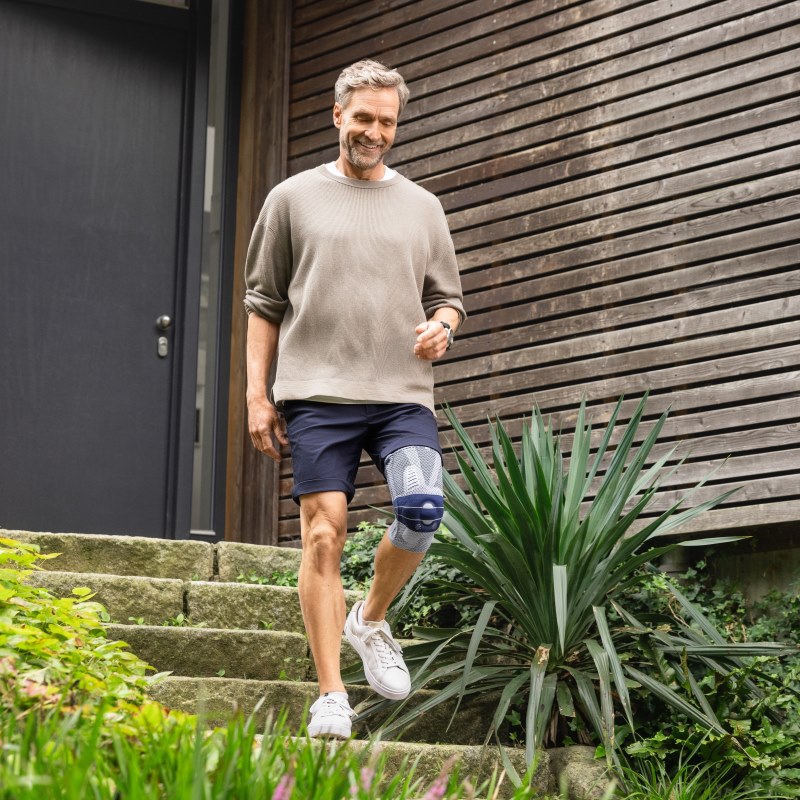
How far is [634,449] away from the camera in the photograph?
4992 mm

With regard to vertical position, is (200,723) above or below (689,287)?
below

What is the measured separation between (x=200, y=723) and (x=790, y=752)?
7.99 ft

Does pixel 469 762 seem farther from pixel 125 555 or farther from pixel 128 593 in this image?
pixel 125 555

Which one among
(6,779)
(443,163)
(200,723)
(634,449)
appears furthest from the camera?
(443,163)

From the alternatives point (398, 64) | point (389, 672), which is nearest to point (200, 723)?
point (389, 672)

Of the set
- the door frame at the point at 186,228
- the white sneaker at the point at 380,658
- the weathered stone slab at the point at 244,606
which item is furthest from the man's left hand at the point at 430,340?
the door frame at the point at 186,228

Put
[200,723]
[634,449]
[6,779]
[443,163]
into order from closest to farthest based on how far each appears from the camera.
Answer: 1. [6,779]
2. [200,723]
3. [634,449]
4. [443,163]

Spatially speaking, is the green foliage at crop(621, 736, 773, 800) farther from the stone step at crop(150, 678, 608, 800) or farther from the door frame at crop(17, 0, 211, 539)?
the door frame at crop(17, 0, 211, 539)

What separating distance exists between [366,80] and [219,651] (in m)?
1.79

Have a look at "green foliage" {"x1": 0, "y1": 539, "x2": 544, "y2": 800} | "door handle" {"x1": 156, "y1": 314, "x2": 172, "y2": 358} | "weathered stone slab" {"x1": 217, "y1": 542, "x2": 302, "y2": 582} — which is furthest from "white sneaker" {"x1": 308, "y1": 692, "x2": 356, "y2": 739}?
"door handle" {"x1": 156, "y1": 314, "x2": 172, "y2": 358}

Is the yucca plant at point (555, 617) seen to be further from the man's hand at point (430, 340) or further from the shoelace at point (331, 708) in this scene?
the man's hand at point (430, 340)

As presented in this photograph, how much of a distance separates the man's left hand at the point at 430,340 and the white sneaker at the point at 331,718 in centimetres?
89

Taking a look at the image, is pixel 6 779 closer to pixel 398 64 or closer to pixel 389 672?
pixel 389 672

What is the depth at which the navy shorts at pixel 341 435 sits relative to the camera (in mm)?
3291
